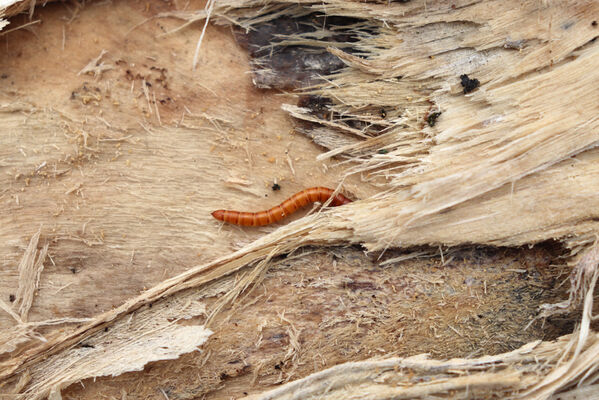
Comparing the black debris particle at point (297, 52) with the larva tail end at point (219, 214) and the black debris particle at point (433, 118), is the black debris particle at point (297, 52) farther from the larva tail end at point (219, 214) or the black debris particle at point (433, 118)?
the larva tail end at point (219, 214)

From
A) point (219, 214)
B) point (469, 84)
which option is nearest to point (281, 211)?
point (219, 214)

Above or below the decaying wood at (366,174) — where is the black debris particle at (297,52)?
above

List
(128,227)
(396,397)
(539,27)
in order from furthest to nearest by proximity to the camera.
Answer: (128,227), (539,27), (396,397)

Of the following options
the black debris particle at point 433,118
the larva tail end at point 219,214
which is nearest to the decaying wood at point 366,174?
the black debris particle at point 433,118

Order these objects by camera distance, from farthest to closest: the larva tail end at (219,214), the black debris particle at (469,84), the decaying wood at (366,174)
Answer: the larva tail end at (219,214), the black debris particle at (469,84), the decaying wood at (366,174)

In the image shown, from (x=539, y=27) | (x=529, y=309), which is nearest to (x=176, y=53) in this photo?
(x=539, y=27)

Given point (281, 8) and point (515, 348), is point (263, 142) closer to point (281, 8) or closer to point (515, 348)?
point (281, 8)

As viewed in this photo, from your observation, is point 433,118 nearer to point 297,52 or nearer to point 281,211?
point 297,52
